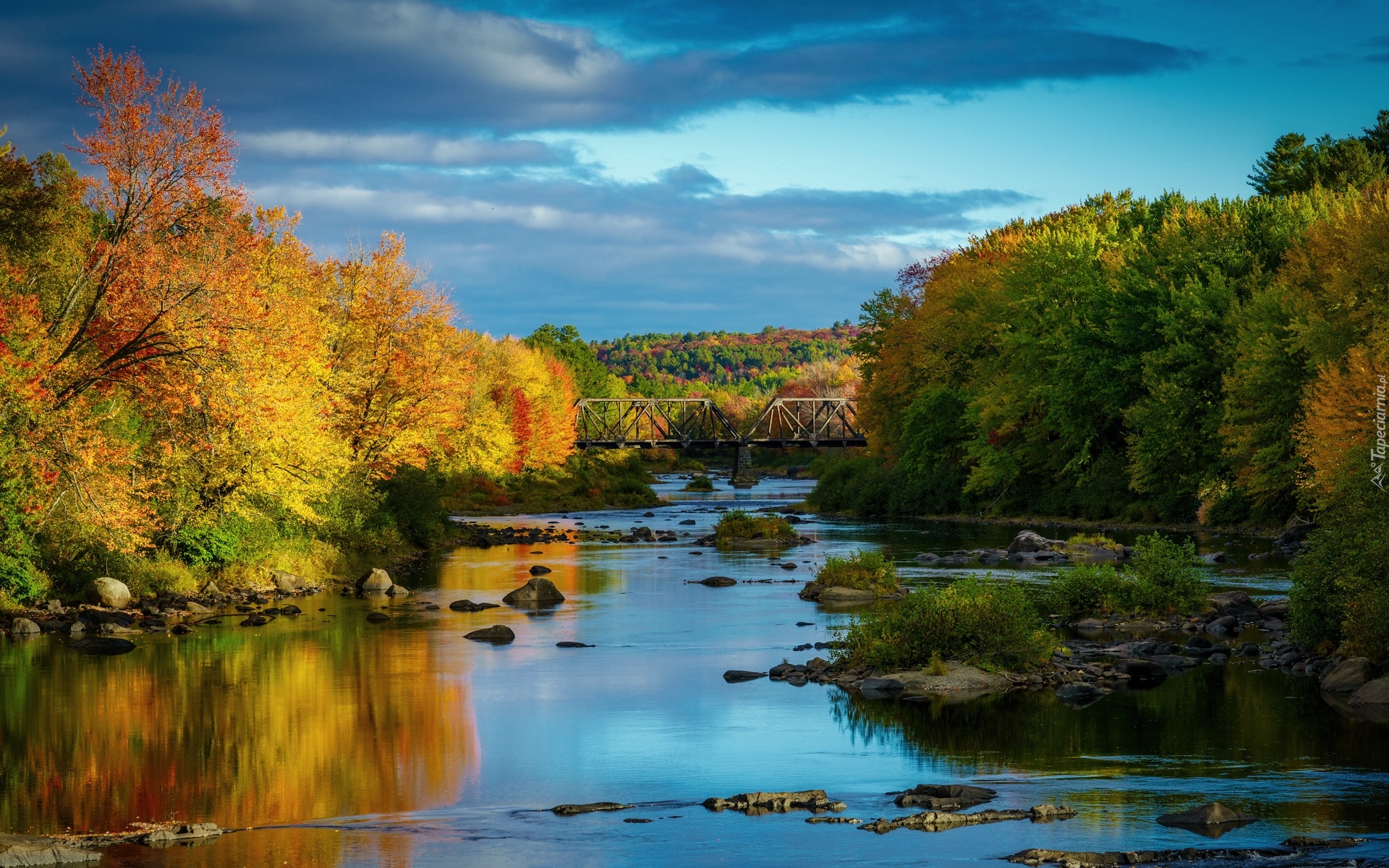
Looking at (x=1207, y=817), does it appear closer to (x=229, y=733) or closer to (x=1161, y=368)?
(x=229, y=733)

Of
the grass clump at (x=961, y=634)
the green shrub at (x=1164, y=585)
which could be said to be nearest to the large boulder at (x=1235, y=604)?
the green shrub at (x=1164, y=585)

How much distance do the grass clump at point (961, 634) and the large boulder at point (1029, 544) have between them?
1056 inches

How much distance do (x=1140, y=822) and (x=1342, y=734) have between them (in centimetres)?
771

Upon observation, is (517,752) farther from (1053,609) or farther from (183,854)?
(1053,609)

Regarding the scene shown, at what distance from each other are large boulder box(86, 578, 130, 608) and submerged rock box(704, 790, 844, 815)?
26974 mm

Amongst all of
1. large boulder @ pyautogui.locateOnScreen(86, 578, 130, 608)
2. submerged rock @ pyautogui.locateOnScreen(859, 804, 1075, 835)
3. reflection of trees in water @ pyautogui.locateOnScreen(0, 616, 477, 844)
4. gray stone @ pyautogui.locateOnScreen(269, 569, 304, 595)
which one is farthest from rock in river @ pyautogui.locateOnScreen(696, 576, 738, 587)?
submerged rock @ pyautogui.locateOnScreen(859, 804, 1075, 835)

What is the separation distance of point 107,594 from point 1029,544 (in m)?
35.7

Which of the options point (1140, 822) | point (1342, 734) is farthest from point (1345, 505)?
point (1140, 822)

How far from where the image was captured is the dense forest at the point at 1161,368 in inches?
1807

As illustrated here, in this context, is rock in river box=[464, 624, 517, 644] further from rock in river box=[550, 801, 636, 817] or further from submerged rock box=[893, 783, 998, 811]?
submerged rock box=[893, 783, 998, 811]

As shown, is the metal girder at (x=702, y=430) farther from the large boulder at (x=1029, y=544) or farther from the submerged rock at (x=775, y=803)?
the submerged rock at (x=775, y=803)

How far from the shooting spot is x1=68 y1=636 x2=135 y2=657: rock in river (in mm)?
34478

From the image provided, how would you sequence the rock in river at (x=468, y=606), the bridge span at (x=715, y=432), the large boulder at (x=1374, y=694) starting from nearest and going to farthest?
the large boulder at (x=1374, y=694) → the rock in river at (x=468, y=606) → the bridge span at (x=715, y=432)

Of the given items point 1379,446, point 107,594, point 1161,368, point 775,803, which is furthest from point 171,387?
point 1161,368
